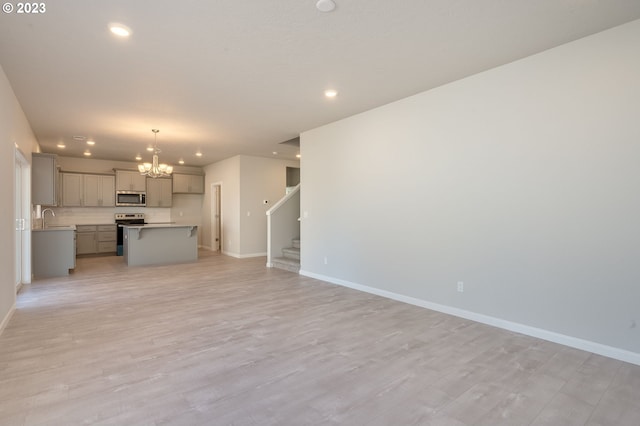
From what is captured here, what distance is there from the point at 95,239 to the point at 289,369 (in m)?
8.74

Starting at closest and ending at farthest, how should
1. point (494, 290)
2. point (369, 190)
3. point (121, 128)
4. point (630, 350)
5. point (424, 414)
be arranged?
point (424, 414) < point (630, 350) < point (494, 290) < point (369, 190) < point (121, 128)

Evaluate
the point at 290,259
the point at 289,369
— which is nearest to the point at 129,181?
the point at 290,259

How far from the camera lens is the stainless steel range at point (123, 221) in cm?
911

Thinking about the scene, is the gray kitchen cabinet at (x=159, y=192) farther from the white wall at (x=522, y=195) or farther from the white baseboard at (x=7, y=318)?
the white wall at (x=522, y=195)

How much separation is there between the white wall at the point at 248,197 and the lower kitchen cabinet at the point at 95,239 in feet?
10.2

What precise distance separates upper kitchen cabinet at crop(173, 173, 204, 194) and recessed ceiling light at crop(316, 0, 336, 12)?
875 centimetres

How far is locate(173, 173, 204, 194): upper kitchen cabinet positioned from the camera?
32.8 ft

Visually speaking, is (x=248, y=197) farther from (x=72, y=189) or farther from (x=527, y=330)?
(x=527, y=330)

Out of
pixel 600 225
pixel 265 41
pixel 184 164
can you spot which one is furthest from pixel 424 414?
pixel 184 164

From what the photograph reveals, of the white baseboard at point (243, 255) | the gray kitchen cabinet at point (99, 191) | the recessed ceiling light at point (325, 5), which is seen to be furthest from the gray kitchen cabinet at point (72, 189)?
the recessed ceiling light at point (325, 5)

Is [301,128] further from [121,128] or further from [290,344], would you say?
[290,344]

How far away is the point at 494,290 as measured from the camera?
→ 3.49 metres

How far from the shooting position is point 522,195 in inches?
128

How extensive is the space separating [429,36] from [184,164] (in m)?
9.03
